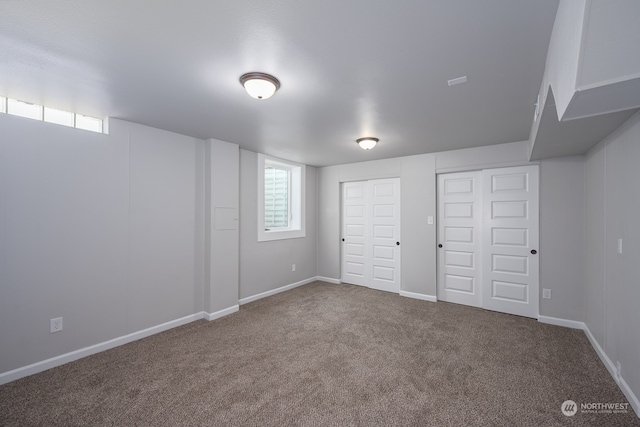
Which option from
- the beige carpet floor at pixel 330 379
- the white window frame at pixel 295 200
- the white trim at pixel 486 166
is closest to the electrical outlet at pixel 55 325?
the beige carpet floor at pixel 330 379

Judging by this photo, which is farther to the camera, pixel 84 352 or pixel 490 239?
pixel 490 239

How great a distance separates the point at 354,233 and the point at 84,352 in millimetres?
4296

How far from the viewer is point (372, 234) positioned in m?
5.45

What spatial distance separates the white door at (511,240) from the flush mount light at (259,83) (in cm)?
354

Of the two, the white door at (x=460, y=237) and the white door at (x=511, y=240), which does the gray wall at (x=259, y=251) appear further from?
the white door at (x=511, y=240)

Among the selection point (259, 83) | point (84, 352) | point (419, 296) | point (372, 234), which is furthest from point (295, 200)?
point (84, 352)

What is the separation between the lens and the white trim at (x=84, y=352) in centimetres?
245

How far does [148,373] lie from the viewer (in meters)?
2.53

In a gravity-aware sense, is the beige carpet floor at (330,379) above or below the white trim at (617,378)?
below

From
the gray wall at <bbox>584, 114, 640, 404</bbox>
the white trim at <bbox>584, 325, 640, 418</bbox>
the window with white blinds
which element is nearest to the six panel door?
the gray wall at <bbox>584, 114, 640, 404</bbox>

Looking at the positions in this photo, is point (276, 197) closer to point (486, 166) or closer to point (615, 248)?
point (486, 166)

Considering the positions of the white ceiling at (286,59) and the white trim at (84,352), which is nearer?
the white ceiling at (286,59)

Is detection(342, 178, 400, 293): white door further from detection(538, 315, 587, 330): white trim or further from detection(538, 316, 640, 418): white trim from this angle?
detection(538, 316, 640, 418): white trim

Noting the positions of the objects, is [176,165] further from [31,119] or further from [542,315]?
[542,315]
